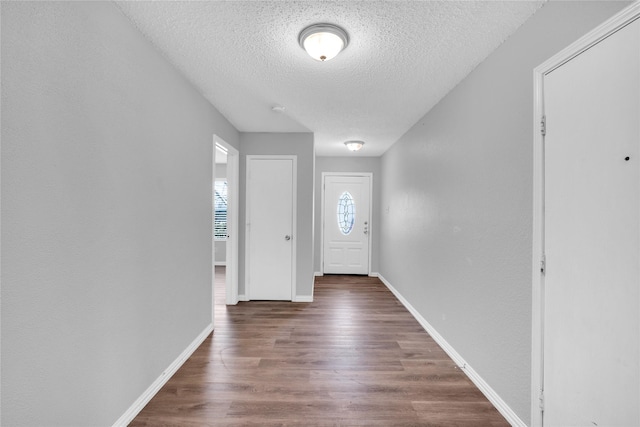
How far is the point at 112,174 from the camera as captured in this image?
152cm

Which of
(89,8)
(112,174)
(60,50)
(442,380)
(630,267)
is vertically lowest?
(442,380)

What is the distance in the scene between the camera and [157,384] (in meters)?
1.98

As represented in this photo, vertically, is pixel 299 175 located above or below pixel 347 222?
above

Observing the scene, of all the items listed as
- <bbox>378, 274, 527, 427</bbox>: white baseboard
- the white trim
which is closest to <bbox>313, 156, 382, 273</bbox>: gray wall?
the white trim

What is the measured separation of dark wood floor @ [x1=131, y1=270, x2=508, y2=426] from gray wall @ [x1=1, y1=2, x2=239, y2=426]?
0.38 metres

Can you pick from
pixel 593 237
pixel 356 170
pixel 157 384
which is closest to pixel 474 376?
pixel 593 237

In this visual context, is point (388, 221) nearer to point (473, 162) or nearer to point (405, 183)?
point (405, 183)

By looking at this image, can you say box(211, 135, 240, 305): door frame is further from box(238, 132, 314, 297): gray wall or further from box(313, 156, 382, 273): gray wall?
box(313, 156, 382, 273): gray wall

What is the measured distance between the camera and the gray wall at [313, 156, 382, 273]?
5.79 meters

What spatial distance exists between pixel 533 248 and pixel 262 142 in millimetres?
3405

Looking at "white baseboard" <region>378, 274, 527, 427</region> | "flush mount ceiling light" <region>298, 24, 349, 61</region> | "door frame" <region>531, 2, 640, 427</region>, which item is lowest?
"white baseboard" <region>378, 274, 527, 427</region>

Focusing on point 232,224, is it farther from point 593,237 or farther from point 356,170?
point 593,237

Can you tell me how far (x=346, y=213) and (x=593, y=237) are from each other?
15.4ft

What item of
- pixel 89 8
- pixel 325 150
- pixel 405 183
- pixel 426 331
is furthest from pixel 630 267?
pixel 325 150
